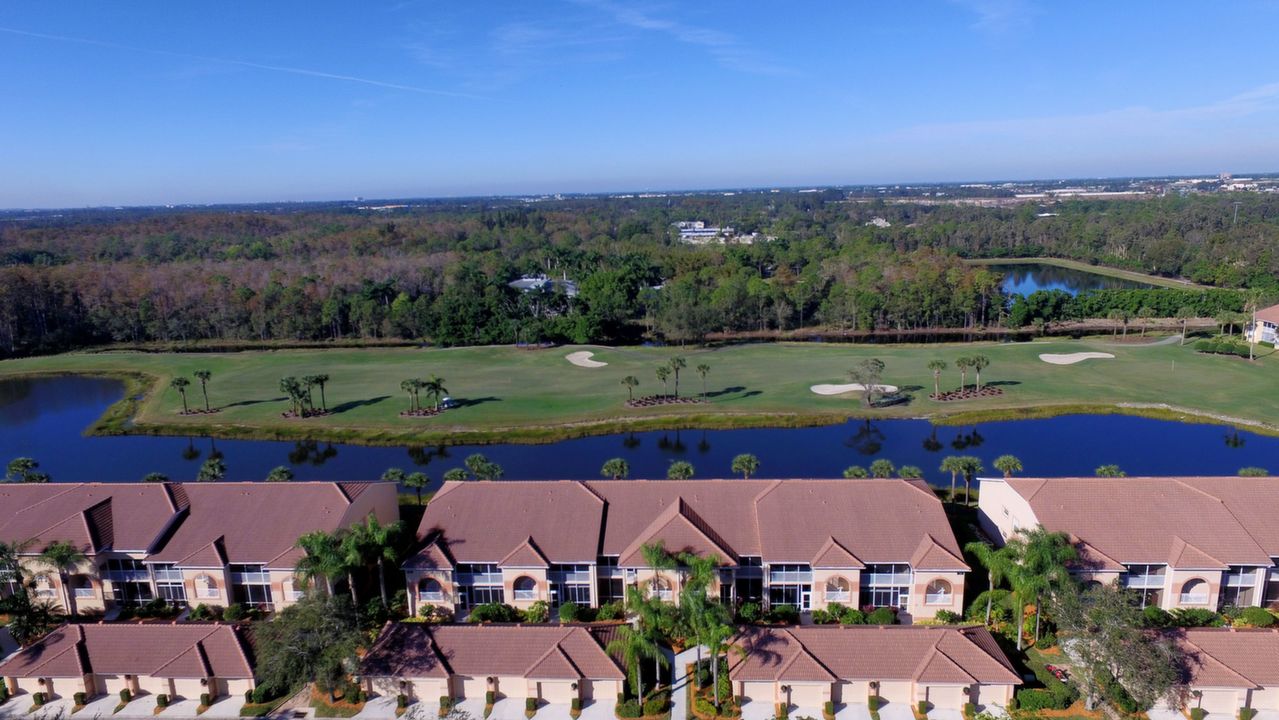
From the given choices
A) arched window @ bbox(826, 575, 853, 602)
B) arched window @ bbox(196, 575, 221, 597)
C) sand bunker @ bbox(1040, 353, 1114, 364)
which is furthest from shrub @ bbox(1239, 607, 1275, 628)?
sand bunker @ bbox(1040, 353, 1114, 364)

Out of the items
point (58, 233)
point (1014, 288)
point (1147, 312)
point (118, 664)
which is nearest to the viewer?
point (118, 664)

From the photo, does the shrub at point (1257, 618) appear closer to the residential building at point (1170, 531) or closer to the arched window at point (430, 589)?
the residential building at point (1170, 531)

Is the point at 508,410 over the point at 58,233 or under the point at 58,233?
under

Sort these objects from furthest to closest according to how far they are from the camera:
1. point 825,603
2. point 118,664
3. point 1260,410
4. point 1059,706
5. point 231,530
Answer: point 1260,410 < point 231,530 < point 825,603 < point 118,664 < point 1059,706

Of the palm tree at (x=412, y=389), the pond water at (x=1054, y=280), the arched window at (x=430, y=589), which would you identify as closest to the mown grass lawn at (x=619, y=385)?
the palm tree at (x=412, y=389)

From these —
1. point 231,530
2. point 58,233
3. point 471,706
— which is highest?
point 58,233

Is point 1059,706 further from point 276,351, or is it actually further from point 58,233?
point 58,233

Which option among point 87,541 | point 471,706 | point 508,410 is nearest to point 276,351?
point 508,410

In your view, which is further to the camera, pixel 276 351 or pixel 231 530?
pixel 276 351
